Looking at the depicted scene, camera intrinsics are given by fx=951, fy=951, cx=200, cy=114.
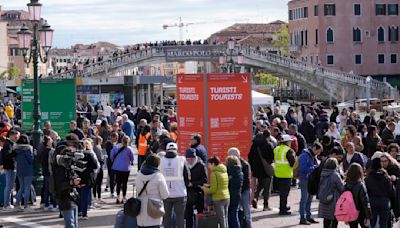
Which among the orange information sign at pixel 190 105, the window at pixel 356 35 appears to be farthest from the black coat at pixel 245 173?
the window at pixel 356 35

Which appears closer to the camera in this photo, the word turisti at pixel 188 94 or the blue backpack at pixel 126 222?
the blue backpack at pixel 126 222

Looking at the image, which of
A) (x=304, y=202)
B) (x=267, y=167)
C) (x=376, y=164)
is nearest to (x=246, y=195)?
(x=304, y=202)

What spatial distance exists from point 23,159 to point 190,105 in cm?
340

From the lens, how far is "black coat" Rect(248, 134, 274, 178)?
58.4 feet

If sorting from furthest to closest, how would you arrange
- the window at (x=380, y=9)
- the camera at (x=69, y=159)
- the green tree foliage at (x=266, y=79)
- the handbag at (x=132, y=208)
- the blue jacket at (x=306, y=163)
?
the green tree foliage at (x=266, y=79)
the window at (x=380, y=9)
the blue jacket at (x=306, y=163)
the camera at (x=69, y=159)
the handbag at (x=132, y=208)

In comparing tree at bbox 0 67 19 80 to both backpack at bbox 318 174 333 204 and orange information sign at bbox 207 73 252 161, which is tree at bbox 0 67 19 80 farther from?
backpack at bbox 318 174 333 204

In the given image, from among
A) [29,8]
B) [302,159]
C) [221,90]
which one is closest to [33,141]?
[29,8]

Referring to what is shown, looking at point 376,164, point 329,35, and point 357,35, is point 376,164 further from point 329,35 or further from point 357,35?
point 357,35

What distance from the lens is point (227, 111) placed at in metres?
17.8

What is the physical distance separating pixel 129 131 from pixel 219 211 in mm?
11480

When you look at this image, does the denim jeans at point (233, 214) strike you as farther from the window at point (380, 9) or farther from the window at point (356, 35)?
the window at point (380, 9)

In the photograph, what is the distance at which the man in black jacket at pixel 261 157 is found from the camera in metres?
17.8

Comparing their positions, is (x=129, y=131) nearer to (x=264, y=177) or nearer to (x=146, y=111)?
(x=146, y=111)

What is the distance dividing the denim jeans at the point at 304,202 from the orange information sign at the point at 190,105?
7.22 feet
